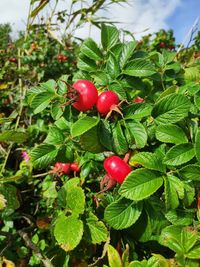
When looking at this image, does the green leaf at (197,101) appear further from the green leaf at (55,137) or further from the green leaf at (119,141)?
the green leaf at (55,137)

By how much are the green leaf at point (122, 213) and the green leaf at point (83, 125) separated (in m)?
0.17

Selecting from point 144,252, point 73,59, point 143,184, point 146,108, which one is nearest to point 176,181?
point 143,184

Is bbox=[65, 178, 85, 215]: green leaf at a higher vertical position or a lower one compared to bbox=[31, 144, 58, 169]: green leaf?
lower

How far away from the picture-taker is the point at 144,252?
99 cm

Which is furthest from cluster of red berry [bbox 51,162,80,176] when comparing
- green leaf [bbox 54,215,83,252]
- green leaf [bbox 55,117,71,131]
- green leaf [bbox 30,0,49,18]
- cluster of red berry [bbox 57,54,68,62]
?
cluster of red berry [bbox 57,54,68,62]

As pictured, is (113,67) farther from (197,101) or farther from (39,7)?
(39,7)

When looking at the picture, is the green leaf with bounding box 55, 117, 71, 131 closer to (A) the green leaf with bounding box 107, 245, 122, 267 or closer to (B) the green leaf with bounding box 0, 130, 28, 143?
(B) the green leaf with bounding box 0, 130, 28, 143

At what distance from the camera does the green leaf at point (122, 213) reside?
2.69ft

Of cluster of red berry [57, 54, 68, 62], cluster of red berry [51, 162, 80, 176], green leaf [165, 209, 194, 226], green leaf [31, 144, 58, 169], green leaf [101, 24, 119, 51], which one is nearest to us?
green leaf [165, 209, 194, 226]

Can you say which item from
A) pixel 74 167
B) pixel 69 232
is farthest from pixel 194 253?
pixel 74 167

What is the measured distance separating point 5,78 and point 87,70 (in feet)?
6.75

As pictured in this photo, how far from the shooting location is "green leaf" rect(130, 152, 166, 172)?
788 mm

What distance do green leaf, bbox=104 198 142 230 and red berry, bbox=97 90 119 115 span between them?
8.5 inches

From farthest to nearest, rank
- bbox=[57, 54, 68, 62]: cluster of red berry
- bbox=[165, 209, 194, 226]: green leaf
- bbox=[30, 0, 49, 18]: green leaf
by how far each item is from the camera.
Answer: bbox=[57, 54, 68, 62]: cluster of red berry → bbox=[30, 0, 49, 18]: green leaf → bbox=[165, 209, 194, 226]: green leaf
